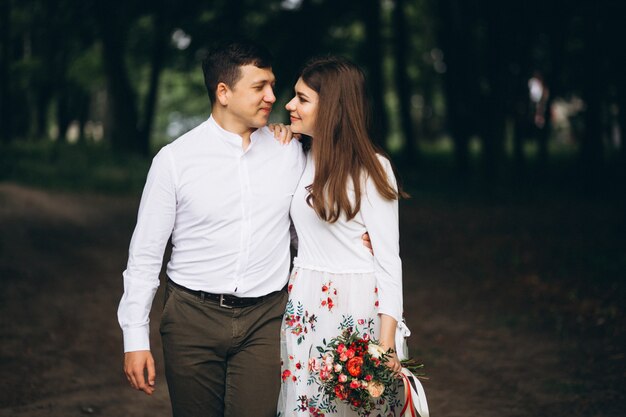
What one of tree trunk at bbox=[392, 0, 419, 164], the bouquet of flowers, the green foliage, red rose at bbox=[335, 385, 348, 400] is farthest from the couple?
tree trunk at bbox=[392, 0, 419, 164]

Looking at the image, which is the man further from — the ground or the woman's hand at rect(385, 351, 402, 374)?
the ground

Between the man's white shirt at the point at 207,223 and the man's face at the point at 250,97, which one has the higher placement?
the man's face at the point at 250,97

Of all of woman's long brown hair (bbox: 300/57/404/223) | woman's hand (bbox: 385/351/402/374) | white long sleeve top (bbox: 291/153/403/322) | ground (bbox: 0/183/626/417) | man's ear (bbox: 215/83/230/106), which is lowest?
ground (bbox: 0/183/626/417)

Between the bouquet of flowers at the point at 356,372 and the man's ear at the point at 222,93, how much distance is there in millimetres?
1195

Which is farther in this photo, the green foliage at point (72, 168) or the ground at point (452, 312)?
the green foliage at point (72, 168)

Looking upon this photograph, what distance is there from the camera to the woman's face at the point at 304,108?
155 inches

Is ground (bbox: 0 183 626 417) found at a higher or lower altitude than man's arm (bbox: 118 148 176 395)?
lower

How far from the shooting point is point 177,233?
3.89m

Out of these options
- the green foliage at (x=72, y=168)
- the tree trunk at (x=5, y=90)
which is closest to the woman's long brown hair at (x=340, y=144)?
the green foliage at (x=72, y=168)

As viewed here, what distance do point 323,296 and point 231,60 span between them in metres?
1.16

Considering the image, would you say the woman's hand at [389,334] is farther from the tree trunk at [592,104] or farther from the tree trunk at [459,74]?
the tree trunk at [459,74]

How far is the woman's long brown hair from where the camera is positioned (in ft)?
12.4

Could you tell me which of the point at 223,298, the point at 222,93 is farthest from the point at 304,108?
the point at 223,298

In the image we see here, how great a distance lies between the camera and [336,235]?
3.89 m
